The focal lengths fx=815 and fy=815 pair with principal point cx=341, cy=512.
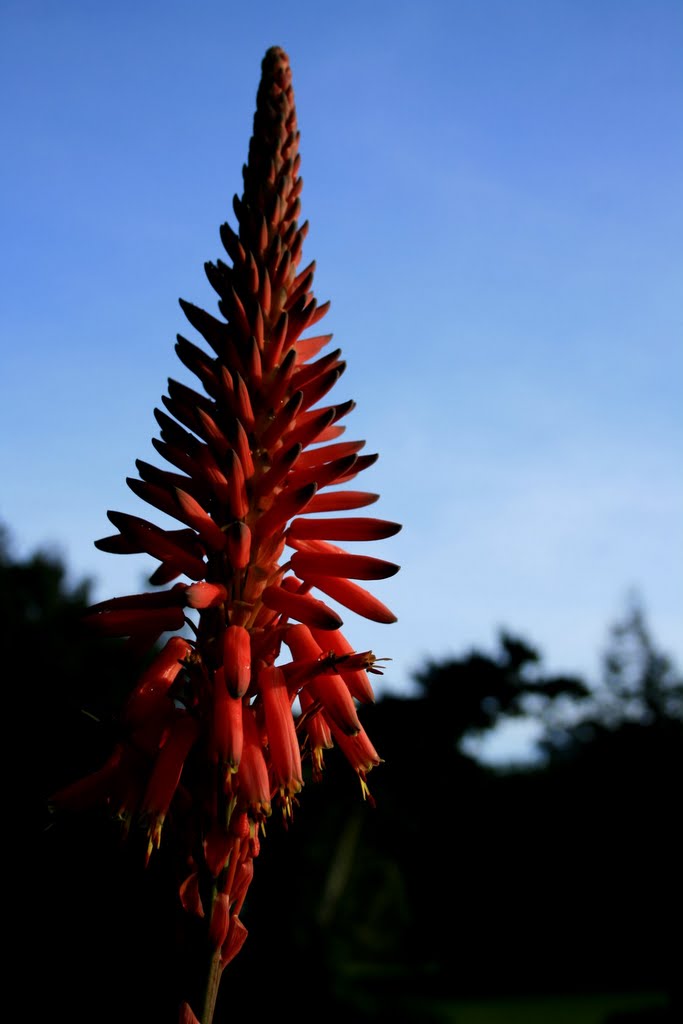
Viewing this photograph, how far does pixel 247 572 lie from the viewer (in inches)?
112

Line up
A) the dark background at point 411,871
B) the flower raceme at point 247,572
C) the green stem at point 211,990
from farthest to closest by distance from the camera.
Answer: the dark background at point 411,871
the flower raceme at point 247,572
the green stem at point 211,990

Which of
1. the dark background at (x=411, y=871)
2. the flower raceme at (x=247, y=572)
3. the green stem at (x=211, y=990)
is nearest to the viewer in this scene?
the green stem at (x=211, y=990)

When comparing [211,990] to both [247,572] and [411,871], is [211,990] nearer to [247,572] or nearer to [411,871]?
[247,572]

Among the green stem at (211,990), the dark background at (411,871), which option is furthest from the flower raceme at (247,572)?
the dark background at (411,871)

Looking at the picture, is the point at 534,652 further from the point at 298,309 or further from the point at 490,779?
the point at 298,309

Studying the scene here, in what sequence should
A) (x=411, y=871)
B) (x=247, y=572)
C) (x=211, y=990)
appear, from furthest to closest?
1. (x=411, y=871)
2. (x=247, y=572)
3. (x=211, y=990)

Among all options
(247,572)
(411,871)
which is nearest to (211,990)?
(247,572)

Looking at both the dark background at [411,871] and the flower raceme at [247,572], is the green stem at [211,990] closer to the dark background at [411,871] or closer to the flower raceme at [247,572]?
the flower raceme at [247,572]

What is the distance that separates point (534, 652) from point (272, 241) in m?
26.4

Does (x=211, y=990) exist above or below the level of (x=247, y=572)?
below

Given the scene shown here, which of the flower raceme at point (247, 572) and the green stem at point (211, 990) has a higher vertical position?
the flower raceme at point (247, 572)

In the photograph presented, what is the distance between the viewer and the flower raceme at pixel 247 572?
97.1 inches

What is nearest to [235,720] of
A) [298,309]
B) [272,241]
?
[298,309]

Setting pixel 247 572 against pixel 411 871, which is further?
pixel 411 871
